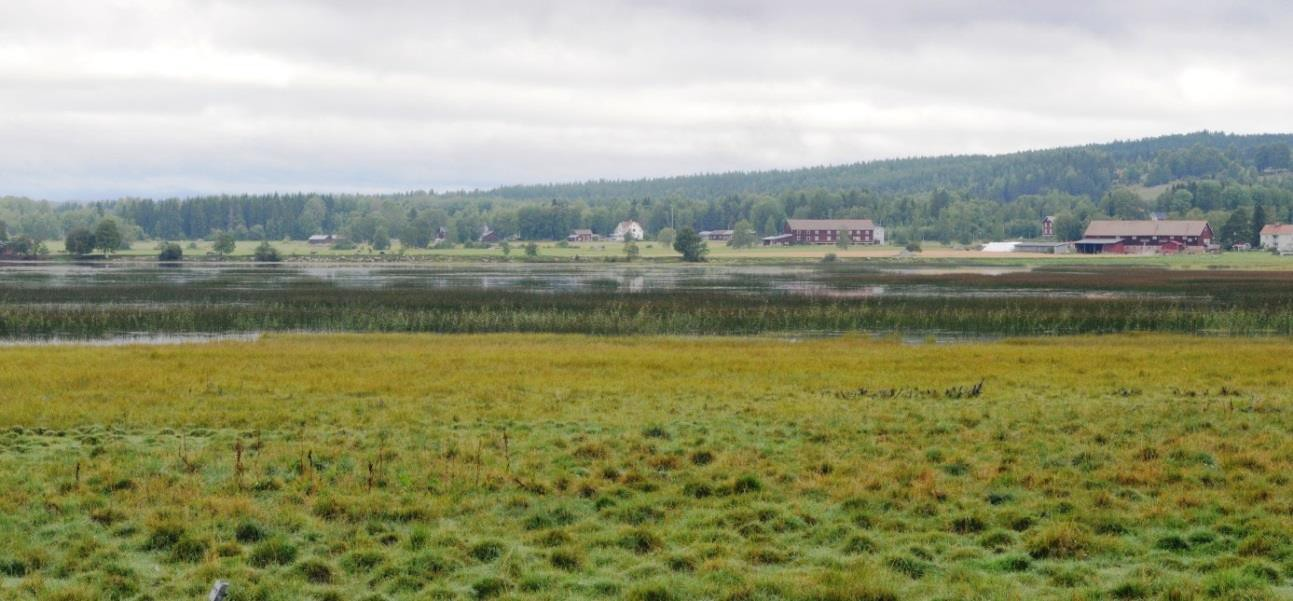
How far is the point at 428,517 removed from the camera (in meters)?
13.5

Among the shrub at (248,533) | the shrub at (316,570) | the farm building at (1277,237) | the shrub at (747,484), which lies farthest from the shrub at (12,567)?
the farm building at (1277,237)

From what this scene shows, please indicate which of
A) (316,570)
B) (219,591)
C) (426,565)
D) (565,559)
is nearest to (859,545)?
(565,559)

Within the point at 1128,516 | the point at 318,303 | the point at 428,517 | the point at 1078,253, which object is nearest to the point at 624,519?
the point at 428,517

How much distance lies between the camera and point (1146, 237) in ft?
624

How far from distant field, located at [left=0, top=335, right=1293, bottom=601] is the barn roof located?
178572 mm

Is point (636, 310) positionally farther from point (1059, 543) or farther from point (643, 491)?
point (1059, 543)

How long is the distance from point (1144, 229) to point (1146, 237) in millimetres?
2010

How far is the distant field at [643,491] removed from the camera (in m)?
11.2

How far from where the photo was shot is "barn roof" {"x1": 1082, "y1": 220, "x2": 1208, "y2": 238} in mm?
189500

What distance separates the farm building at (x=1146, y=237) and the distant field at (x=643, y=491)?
575ft

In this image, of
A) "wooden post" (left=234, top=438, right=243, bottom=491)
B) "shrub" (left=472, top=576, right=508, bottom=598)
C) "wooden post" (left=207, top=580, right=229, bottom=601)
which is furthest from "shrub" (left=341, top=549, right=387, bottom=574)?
"wooden post" (left=234, top=438, right=243, bottom=491)

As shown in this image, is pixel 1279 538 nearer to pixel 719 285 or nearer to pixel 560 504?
pixel 560 504

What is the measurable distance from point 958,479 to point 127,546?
10.4 m

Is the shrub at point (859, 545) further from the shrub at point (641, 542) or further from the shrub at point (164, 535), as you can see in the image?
the shrub at point (164, 535)
